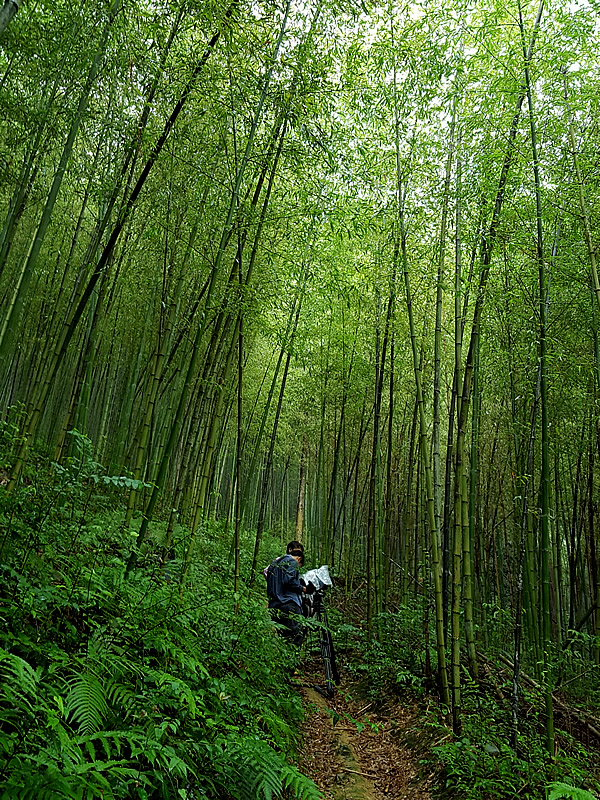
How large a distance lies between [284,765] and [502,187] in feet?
11.3

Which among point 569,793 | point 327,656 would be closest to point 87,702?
point 569,793

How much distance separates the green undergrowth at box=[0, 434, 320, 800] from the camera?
1.27 metres

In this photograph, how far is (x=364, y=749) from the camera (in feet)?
11.3

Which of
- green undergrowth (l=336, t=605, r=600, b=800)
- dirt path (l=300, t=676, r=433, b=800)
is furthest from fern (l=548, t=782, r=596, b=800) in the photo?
dirt path (l=300, t=676, r=433, b=800)

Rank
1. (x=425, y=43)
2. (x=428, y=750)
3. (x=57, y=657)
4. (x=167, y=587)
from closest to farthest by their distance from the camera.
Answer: (x=57, y=657) → (x=167, y=587) → (x=428, y=750) → (x=425, y=43)

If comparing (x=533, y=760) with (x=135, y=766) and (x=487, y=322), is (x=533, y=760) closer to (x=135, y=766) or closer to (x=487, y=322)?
(x=135, y=766)

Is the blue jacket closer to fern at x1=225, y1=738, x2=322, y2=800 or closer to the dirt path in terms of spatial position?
the dirt path

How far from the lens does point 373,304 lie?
6258 mm

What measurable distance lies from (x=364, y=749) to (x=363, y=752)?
0.06 metres

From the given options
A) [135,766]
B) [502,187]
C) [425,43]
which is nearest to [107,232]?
[425,43]

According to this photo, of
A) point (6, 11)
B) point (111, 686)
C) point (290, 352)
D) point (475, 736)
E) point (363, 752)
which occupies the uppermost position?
point (290, 352)

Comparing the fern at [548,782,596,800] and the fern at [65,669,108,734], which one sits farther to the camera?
the fern at [548,782,596,800]

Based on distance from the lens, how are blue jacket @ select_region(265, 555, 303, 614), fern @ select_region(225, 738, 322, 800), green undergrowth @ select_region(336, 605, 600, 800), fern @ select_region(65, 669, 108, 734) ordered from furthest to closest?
1. blue jacket @ select_region(265, 555, 303, 614)
2. green undergrowth @ select_region(336, 605, 600, 800)
3. fern @ select_region(225, 738, 322, 800)
4. fern @ select_region(65, 669, 108, 734)

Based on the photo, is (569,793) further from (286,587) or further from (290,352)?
(290,352)
